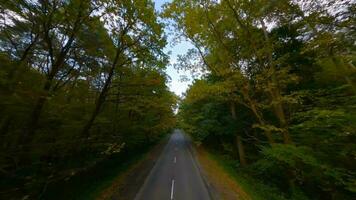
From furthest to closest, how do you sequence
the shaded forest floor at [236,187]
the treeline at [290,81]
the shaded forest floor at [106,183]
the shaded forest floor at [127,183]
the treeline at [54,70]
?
the shaded forest floor at [236,187], the shaded forest floor at [106,183], the shaded forest floor at [127,183], the treeline at [290,81], the treeline at [54,70]

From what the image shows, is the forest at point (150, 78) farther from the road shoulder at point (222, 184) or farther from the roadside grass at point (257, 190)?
the road shoulder at point (222, 184)

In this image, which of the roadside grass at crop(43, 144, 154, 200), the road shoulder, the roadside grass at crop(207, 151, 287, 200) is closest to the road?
the road shoulder

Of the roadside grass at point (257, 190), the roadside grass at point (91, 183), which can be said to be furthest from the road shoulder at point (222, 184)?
the roadside grass at point (91, 183)

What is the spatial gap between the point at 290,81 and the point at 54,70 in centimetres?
1142

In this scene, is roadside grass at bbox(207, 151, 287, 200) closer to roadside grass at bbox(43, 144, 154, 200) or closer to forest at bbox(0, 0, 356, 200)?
forest at bbox(0, 0, 356, 200)

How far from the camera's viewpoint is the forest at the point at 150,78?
795 cm

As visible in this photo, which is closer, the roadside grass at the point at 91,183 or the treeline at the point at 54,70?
the treeline at the point at 54,70

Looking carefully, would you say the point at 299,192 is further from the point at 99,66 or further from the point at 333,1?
the point at 99,66

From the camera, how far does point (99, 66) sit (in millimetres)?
12562

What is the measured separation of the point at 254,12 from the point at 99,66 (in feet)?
27.8

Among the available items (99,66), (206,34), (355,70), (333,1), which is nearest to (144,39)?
(99,66)

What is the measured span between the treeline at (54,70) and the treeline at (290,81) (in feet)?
12.5

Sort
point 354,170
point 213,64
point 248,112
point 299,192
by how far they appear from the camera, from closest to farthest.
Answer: point 354,170 < point 299,192 < point 213,64 < point 248,112

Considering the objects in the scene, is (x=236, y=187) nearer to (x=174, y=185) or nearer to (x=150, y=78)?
(x=174, y=185)
